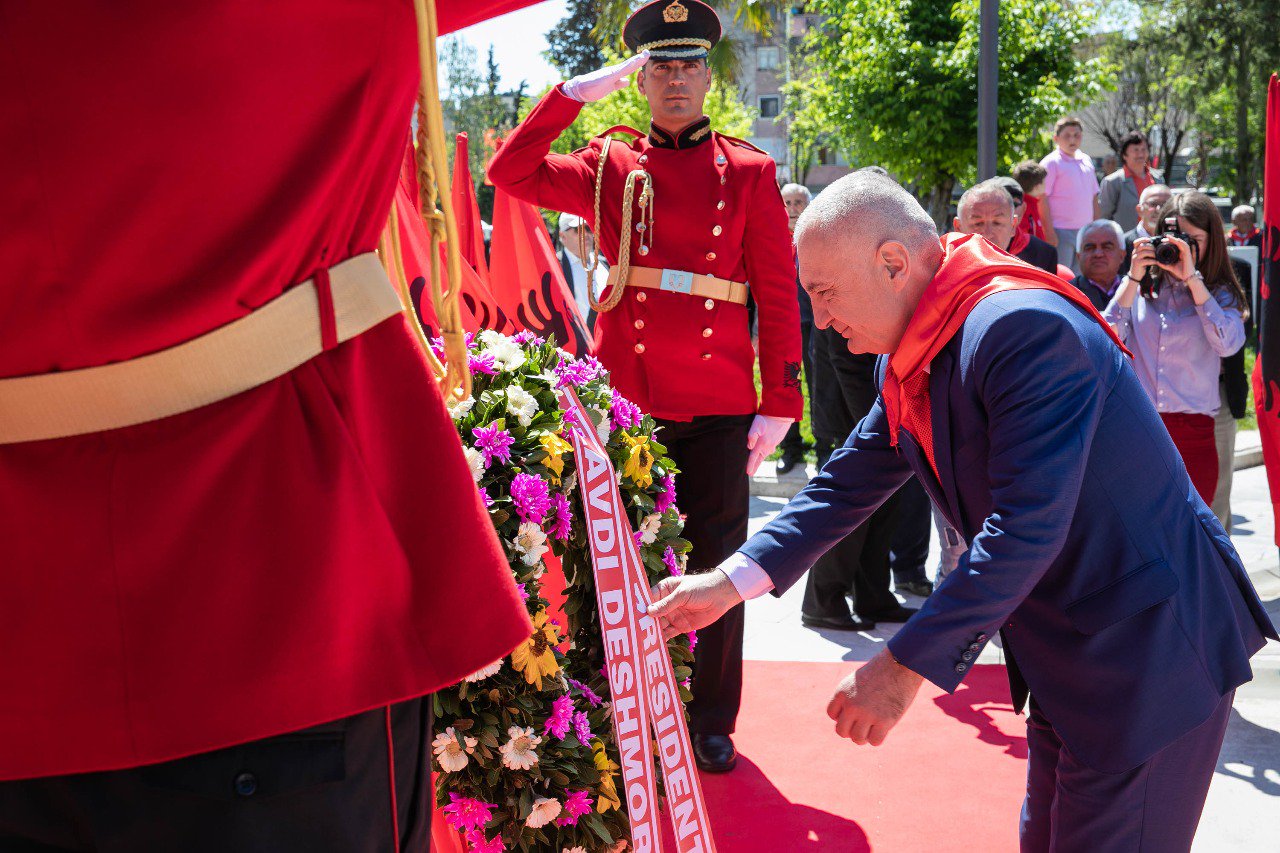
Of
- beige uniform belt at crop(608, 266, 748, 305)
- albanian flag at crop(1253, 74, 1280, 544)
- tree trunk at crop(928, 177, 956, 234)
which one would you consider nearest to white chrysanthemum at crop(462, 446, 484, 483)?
beige uniform belt at crop(608, 266, 748, 305)

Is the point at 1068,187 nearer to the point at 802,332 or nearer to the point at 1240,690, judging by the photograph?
the point at 802,332

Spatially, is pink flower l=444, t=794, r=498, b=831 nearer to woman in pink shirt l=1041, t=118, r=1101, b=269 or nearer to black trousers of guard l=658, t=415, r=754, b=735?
black trousers of guard l=658, t=415, r=754, b=735

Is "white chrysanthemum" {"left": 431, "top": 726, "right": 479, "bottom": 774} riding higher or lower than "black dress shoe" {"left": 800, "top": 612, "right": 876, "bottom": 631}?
higher

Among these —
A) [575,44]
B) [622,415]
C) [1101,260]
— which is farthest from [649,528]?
[575,44]

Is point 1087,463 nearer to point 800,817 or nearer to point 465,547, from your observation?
point 465,547

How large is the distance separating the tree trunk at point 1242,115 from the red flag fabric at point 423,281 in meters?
34.4

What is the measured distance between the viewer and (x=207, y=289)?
131 centimetres

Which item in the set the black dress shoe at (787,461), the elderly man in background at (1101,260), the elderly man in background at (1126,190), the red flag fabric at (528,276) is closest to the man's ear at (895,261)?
the red flag fabric at (528,276)

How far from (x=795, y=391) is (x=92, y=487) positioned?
3.28m

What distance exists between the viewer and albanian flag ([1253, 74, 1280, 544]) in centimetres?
549

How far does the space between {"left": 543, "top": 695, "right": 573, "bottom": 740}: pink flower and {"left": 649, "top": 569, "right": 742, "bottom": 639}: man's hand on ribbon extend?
1.03 feet

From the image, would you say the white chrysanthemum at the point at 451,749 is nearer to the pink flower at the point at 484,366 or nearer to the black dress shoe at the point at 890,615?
the pink flower at the point at 484,366

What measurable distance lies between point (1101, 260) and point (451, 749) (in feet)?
15.3

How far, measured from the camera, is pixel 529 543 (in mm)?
2791
